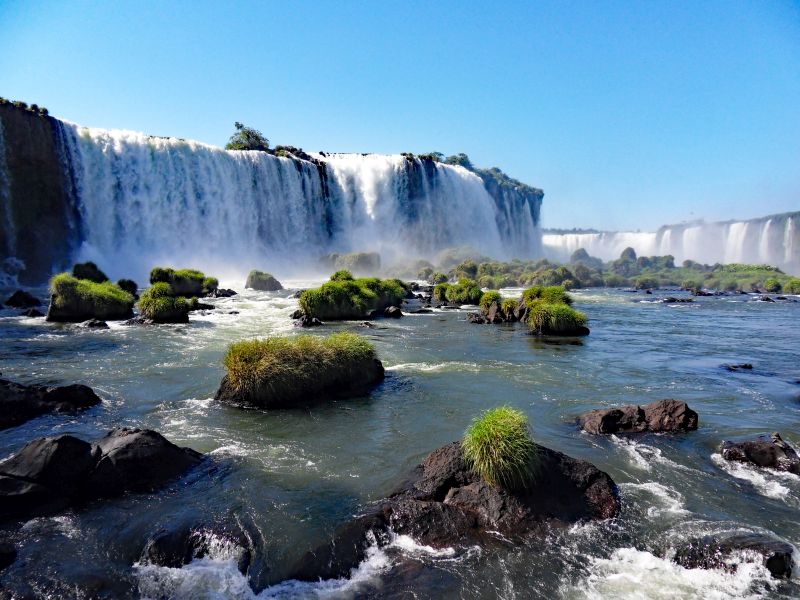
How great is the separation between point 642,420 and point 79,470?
10.4 meters

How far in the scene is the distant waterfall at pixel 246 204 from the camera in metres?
47.1

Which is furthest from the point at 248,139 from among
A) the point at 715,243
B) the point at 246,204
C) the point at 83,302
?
the point at 715,243

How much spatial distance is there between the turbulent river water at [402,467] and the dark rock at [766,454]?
0.31 metres

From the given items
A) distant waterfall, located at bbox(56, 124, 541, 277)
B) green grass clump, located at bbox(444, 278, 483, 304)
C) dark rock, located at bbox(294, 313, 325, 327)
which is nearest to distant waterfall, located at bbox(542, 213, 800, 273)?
distant waterfall, located at bbox(56, 124, 541, 277)

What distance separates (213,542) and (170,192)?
2078 inches

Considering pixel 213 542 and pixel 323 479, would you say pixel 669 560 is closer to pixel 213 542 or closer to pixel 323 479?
pixel 323 479

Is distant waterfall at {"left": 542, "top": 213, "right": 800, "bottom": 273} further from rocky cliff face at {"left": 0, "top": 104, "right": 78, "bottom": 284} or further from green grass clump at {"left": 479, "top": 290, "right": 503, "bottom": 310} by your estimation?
rocky cliff face at {"left": 0, "top": 104, "right": 78, "bottom": 284}

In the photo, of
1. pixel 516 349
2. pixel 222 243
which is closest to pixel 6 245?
pixel 222 243

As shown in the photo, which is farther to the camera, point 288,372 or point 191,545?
point 288,372

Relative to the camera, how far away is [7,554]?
17.1 ft

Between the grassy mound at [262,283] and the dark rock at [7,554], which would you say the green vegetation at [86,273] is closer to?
the grassy mound at [262,283]

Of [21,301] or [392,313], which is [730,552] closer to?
[392,313]

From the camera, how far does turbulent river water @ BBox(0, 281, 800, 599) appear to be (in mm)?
5254

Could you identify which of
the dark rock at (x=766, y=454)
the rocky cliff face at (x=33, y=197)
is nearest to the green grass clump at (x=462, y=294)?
the dark rock at (x=766, y=454)
